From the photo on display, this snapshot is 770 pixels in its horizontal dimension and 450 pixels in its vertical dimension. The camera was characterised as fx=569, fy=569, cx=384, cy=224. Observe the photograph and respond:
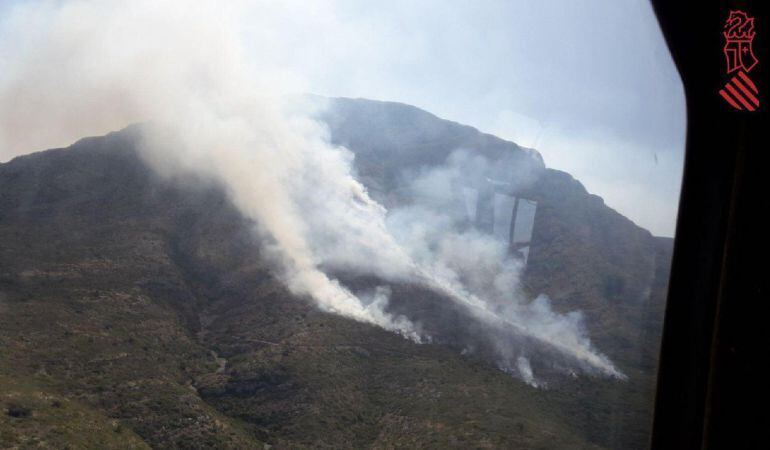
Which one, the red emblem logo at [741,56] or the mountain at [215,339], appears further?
the mountain at [215,339]

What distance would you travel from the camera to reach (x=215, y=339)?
45406 mm

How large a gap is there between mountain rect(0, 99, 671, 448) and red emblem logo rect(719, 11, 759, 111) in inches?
501

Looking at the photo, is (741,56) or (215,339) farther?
(215,339)

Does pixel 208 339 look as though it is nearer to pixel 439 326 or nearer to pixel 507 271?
pixel 439 326

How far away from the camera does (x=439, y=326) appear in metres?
48.0

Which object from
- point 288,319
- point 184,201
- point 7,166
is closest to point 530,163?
point 288,319

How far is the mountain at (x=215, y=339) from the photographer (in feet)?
89.5

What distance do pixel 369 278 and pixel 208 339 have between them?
1857 cm

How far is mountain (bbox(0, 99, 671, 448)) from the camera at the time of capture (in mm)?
27266

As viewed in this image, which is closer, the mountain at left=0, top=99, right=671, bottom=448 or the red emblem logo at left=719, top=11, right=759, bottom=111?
the red emblem logo at left=719, top=11, right=759, bottom=111

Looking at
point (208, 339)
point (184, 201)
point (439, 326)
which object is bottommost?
point (208, 339)

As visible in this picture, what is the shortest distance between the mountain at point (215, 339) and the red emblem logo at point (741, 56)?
12.7m

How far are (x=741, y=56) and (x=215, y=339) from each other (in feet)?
152

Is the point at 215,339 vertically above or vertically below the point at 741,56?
below
